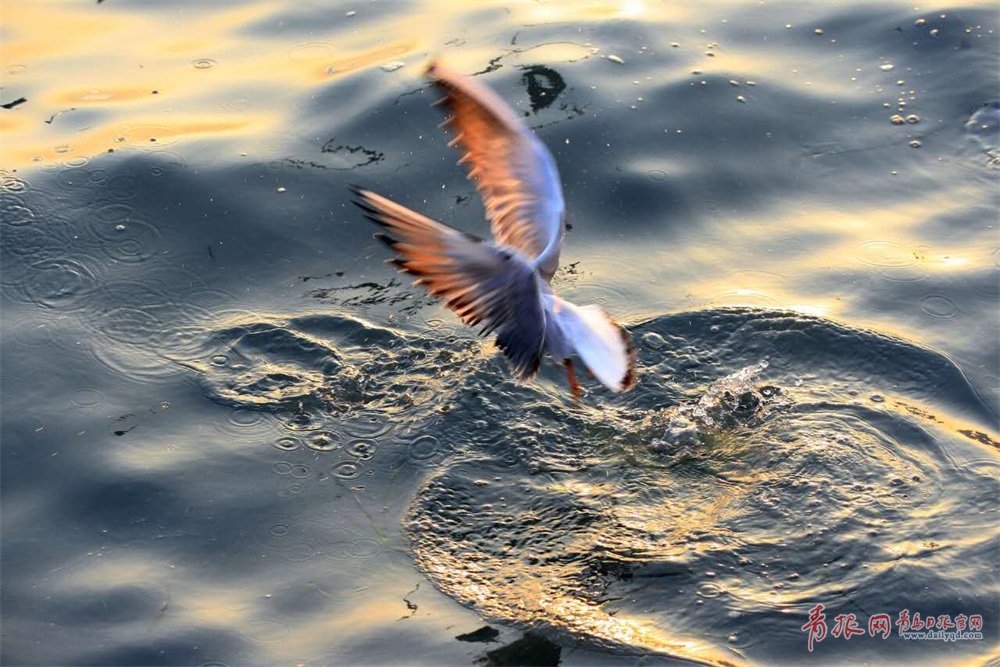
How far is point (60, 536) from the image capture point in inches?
172

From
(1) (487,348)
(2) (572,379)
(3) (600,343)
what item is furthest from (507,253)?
(1) (487,348)

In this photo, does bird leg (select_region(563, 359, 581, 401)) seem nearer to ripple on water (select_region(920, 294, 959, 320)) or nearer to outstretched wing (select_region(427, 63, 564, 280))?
outstretched wing (select_region(427, 63, 564, 280))

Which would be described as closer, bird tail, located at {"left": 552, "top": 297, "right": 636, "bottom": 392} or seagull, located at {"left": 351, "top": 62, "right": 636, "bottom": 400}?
seagull, located at {"left": 351, "top": 62, "right": 636, "bottom": 400}

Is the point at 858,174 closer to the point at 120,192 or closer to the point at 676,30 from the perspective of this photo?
the point at 676,30

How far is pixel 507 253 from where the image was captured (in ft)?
13.5

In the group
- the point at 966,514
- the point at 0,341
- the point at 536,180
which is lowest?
the point at 966,514

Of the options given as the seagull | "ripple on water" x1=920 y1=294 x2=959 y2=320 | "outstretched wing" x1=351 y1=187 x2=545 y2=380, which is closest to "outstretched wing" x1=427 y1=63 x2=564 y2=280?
the seagull

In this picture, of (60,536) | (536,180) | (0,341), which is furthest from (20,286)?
(536,180)

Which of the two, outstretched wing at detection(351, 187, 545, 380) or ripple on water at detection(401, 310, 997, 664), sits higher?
outstretched wing at detection(351, 187, 545, 380)

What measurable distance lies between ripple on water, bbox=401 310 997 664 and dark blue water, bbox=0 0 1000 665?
0.04 ft

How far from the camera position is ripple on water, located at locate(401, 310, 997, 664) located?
412 cm

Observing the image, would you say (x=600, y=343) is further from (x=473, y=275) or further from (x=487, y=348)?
(x=487, y=348)

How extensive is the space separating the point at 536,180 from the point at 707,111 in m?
2.47

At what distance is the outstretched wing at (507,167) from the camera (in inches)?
189
